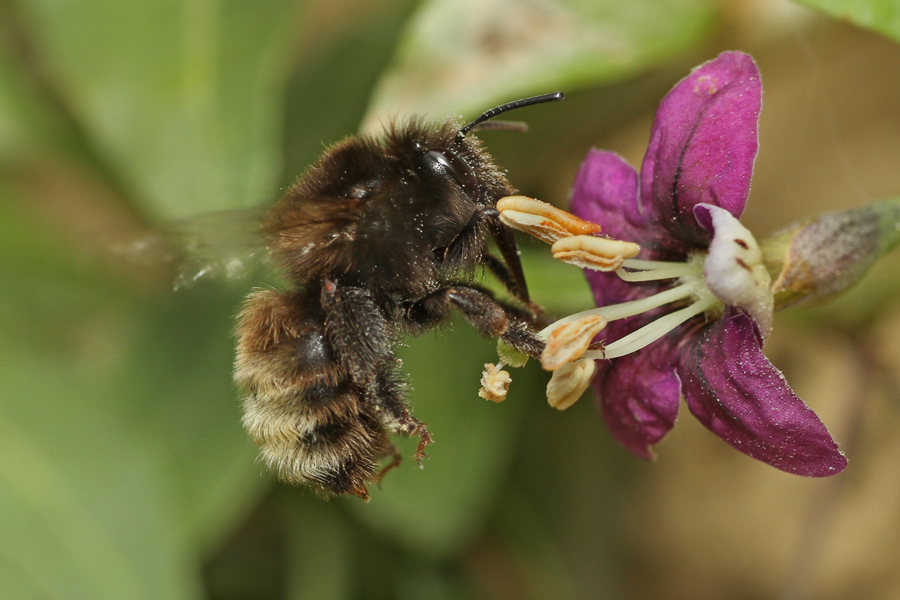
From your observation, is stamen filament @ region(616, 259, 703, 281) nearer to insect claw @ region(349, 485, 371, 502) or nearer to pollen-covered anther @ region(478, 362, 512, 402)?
pollen-covered anther @ region(478, 362, 512, 402)

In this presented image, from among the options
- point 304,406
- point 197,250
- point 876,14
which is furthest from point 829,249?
point 197,250

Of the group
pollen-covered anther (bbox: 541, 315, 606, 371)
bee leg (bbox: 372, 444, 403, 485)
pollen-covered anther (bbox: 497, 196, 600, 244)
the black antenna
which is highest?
the black antenna

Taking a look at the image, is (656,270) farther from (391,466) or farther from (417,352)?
(417,352)

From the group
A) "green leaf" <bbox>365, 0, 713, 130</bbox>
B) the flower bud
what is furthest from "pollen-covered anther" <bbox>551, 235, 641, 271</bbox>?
"green leaf" <bbox>365, 0, 713, 130</bbox>

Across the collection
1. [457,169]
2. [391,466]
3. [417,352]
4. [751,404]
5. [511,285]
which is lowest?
[417,352]

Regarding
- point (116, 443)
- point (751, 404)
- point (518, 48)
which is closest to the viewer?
point (751, 404)

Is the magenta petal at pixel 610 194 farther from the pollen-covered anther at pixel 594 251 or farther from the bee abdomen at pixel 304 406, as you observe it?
the bee abdomen at pixel 304 406
